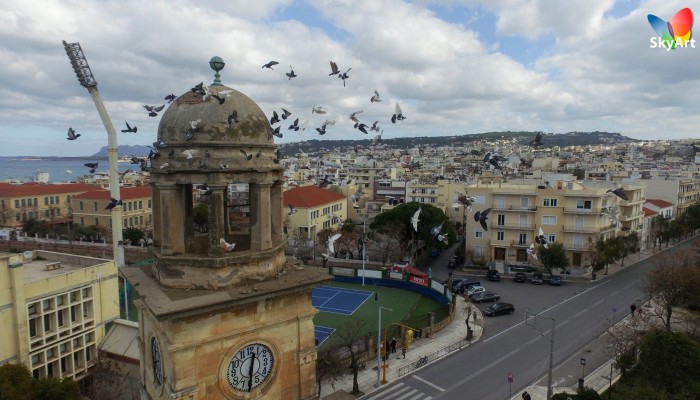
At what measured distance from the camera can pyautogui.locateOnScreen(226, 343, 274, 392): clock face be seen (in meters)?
12.0

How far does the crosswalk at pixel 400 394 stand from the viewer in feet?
92.9

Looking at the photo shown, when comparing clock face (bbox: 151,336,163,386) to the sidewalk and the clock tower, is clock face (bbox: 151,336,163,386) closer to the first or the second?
the clock tower

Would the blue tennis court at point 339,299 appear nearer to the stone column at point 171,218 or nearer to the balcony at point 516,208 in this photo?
the balcony at point 516,208

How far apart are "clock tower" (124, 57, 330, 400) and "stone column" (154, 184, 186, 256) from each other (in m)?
0.03

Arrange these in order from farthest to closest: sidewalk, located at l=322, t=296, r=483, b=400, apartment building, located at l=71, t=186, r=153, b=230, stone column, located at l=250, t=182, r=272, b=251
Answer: apartment building, located at l=71, t=186, r=153, b=230, sidewalk, located at l=322, t=296, r=483, b=400, stone column, located at l=250, t=182, r=272, b=251

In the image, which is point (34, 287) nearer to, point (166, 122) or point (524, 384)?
point (166, 122)

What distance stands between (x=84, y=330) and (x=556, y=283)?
146 ft

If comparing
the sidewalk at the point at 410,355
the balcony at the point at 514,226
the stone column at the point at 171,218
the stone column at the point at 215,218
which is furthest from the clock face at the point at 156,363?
the balcony at the point at 514,226

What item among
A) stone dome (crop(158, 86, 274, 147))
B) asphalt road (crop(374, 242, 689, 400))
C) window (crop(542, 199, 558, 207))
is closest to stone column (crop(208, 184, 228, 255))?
stone dome (crop(158, 86, 274, 147))

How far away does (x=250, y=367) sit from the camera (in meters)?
12.2

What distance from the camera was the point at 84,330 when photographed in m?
30.6

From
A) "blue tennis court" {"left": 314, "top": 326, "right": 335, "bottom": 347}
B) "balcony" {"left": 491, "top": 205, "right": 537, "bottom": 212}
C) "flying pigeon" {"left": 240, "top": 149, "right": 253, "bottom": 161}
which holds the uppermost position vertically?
"flying pigeon" {"left": 240, "top": 149, "right": 253, "bottom": 161}

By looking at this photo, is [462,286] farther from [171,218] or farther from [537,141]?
[171,218]

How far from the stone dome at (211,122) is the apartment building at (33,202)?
3568 inches
